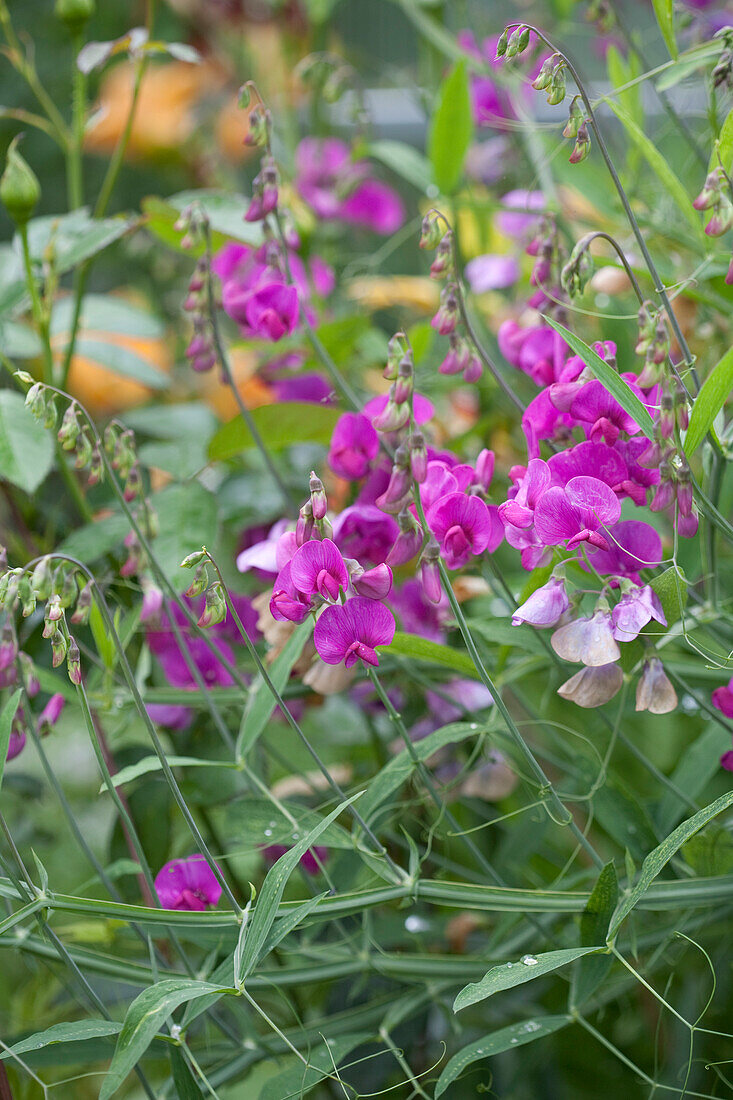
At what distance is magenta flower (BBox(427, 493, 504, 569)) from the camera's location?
0.44 m

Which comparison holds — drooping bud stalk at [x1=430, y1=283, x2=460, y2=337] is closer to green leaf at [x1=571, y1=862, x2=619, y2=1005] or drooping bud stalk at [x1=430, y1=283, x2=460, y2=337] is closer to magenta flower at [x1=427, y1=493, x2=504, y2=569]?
magenta flower at [x1=427, y1=493, x2=504, y2=569]

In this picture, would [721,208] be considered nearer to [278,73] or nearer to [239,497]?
[239,497]

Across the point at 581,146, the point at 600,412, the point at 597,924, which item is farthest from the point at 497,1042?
the point at 581,146

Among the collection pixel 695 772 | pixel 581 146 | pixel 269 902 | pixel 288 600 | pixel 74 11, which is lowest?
pixel 695 772

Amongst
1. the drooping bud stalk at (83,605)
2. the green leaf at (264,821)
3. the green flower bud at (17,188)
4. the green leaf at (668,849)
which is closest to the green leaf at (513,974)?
the green leaf at (668,849)

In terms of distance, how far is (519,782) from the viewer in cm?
72

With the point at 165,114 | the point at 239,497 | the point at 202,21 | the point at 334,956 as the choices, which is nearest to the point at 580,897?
the point at 334,956

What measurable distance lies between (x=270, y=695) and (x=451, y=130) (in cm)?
42

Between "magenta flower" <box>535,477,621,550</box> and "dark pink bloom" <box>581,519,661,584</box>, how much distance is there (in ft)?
0.12

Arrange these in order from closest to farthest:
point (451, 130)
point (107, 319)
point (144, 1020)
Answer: point (144, 1020) → point (451, 130) → point (107, 319)

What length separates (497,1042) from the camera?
17.6 inches

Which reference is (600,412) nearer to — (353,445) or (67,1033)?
(353,445)

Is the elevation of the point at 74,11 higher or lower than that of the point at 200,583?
higher

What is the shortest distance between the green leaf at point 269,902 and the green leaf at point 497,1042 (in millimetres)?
91
